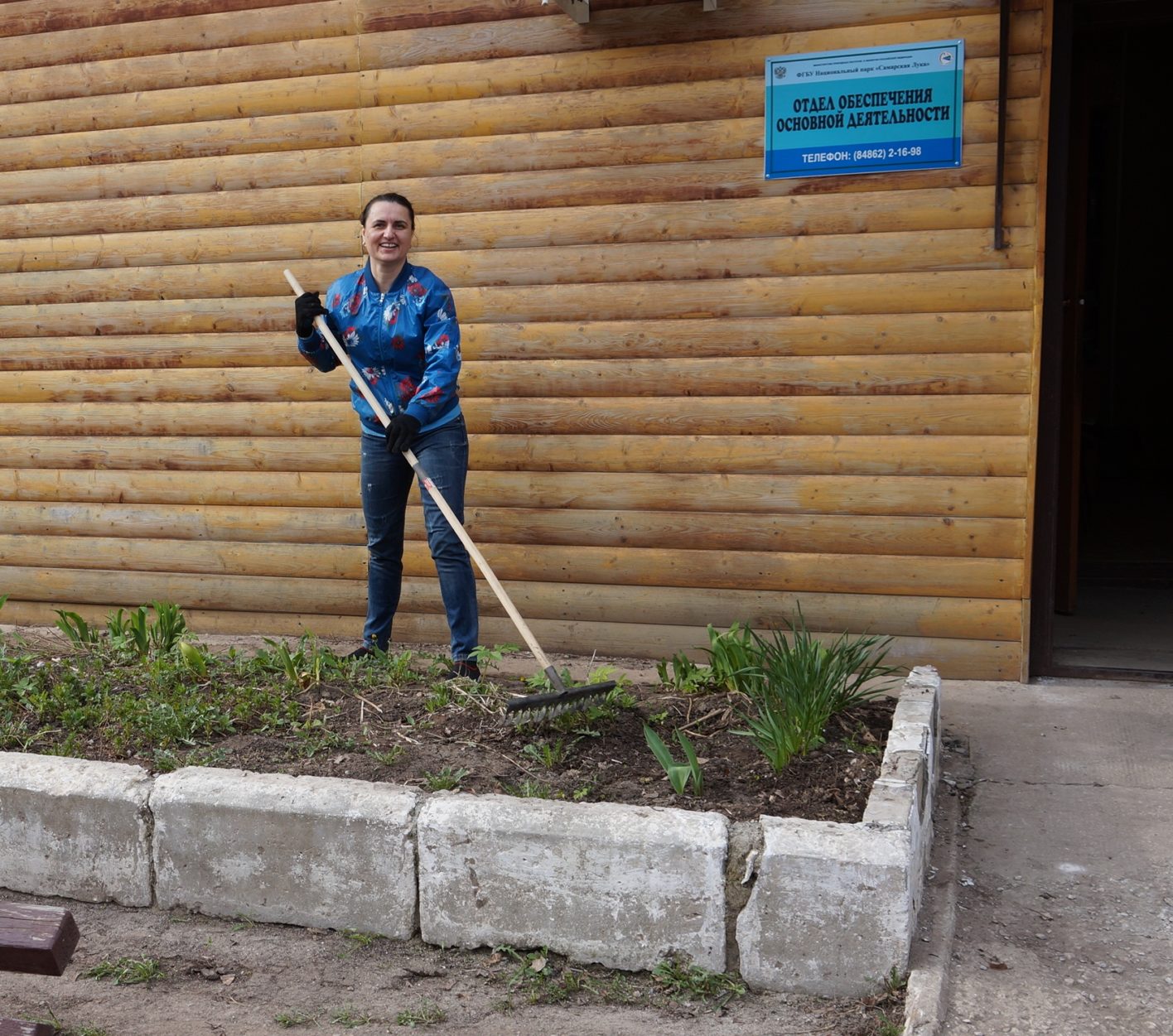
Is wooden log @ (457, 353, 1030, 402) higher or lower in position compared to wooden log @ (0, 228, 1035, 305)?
lower

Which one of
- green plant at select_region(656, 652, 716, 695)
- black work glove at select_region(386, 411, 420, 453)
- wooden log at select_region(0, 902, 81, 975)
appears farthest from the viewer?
black work glove at select_region(386, 411, 420, 453)

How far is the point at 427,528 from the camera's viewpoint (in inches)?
196

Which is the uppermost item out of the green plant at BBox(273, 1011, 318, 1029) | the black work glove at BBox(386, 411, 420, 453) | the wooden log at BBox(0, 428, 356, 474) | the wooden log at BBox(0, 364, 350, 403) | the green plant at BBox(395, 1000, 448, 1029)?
the wooden log at BBox(0, 364, 350, 403)

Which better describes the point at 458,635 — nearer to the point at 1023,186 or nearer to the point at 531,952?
the point at 531,952

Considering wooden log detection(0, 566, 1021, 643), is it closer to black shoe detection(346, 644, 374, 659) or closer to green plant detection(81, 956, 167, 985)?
black shoe detection(346, 644, 374, 659)

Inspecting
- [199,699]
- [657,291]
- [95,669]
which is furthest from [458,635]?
[657,291]

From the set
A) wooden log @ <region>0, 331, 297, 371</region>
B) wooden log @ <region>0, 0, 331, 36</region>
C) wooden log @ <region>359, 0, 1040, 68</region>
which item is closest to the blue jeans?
wooden log @ <region>0, 331, 297, 371</region>

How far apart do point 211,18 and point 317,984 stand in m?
4.89

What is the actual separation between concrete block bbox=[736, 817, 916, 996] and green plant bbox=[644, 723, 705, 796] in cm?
48

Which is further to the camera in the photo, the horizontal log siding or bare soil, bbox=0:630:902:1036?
the horizontal log siding

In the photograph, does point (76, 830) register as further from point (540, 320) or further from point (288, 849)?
point (540, 320)

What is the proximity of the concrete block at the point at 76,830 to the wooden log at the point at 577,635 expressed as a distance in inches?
87.5

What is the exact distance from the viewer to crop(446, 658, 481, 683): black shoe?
4586 millimetres

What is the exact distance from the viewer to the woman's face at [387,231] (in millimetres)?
4891
